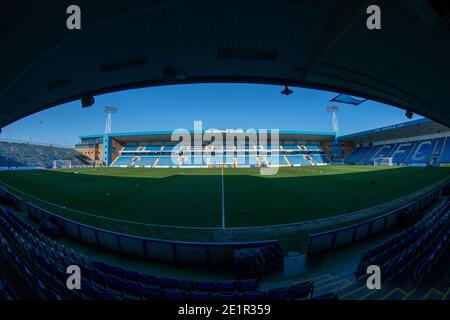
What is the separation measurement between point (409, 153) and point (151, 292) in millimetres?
64340

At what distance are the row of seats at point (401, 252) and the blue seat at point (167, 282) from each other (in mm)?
5177

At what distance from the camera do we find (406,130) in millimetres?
41656

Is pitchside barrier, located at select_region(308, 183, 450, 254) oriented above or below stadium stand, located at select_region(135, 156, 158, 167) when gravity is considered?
below

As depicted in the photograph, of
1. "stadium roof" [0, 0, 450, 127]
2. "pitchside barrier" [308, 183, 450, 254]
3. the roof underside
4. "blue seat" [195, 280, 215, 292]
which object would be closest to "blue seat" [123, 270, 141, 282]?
"blue seat" [195, 280, 215, 292]

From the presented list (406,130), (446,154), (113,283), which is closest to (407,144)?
(406,130)

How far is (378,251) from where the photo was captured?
5.56 m

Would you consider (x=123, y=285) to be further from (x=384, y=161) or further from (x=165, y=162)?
(x=384, y=161)

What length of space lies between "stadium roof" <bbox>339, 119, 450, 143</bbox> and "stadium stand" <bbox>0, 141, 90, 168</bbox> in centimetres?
9216

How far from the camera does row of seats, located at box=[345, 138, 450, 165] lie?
38.5 metres

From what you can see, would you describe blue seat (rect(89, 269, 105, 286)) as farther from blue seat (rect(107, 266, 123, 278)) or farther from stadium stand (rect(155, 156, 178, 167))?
stadium stand (rect(155, 156, 178, 167))

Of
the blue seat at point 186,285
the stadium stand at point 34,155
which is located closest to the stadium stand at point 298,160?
the blue seat at point 186,285
